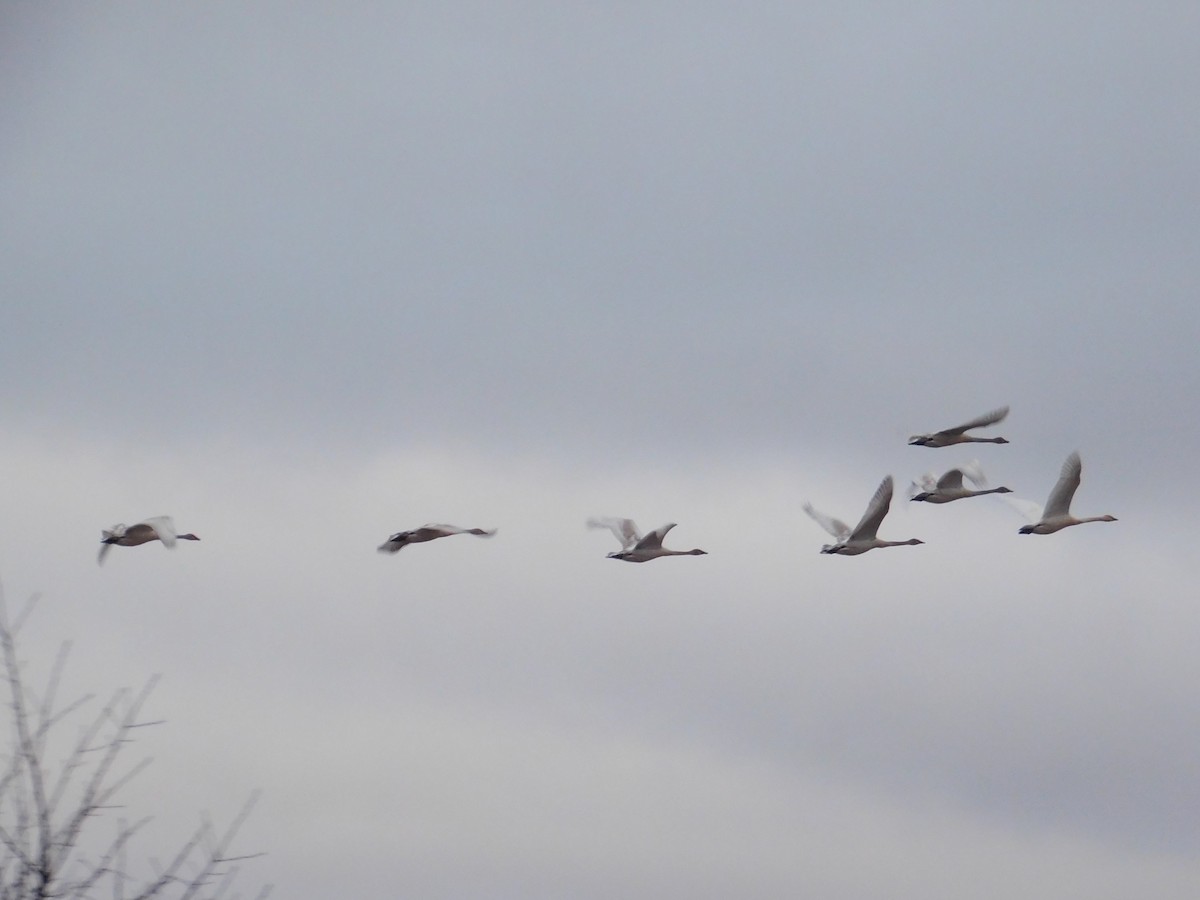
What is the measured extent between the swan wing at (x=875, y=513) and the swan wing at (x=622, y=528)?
7.28 m

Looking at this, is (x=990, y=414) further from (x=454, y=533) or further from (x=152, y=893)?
(x=152, y=893)

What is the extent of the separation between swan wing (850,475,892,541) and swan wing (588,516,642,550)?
728cm

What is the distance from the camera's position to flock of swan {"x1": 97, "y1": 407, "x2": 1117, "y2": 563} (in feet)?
147

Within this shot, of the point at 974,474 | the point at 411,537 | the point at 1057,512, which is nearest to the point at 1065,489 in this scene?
the point at 1057,512

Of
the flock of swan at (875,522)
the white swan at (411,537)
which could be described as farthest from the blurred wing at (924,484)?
the white swan at (411,537)

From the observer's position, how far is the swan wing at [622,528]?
5400 centimetres

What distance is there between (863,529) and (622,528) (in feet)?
28.1

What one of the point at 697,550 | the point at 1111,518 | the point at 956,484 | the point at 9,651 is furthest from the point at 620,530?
the point at 9,651

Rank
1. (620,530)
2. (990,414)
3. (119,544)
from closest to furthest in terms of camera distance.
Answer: (119,544) < (990,414) < (620,530)

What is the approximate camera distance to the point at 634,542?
5381 cm

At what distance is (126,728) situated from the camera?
15625 mm

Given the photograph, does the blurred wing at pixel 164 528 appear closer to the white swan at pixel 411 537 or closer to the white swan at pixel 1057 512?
the white swan at pixel 411 537

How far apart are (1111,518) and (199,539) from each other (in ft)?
88.8

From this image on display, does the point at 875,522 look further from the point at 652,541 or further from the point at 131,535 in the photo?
the point at 131,535
